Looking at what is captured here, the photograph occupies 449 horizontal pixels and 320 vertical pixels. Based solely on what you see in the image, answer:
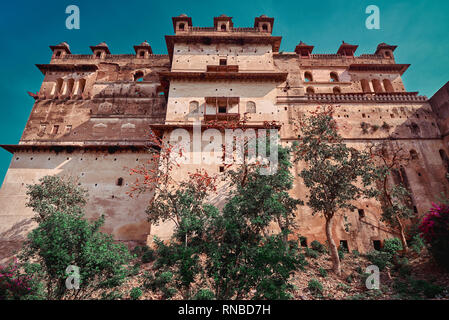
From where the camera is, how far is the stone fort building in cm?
1784

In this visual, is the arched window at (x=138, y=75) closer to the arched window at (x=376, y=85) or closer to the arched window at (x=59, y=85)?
the arched window at (x=59, y=85)

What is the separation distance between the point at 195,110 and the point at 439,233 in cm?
1640

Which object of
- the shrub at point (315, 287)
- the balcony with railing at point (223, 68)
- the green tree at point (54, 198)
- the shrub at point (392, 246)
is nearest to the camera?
the shrub at point (315, 287)

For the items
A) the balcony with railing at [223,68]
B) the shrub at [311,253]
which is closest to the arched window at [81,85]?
the balcony with railing at [223,68]

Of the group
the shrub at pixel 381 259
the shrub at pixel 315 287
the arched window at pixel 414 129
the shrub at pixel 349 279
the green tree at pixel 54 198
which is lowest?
the shrub at pixel 315 287

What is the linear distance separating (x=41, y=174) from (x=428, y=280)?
25689 millimetres

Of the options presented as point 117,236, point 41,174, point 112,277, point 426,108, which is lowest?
point 112,277

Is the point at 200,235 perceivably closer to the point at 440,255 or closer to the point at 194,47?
the point at 440,255

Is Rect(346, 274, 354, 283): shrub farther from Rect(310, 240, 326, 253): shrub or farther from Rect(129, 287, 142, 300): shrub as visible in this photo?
Rect(129, 287, 142, 300): shrub

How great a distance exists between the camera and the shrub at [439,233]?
10.6m

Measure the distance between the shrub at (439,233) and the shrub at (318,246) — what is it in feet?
16.8

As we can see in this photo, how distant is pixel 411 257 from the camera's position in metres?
13.3

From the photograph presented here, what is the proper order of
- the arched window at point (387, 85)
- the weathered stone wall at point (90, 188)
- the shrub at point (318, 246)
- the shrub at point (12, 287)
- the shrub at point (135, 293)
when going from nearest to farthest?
the shrub at point (12, 287), the shrub at point (135, 293), the shrub at point (318, 246), the weathered stone wall at point (90, 188), the arched window at point (387, 85)
